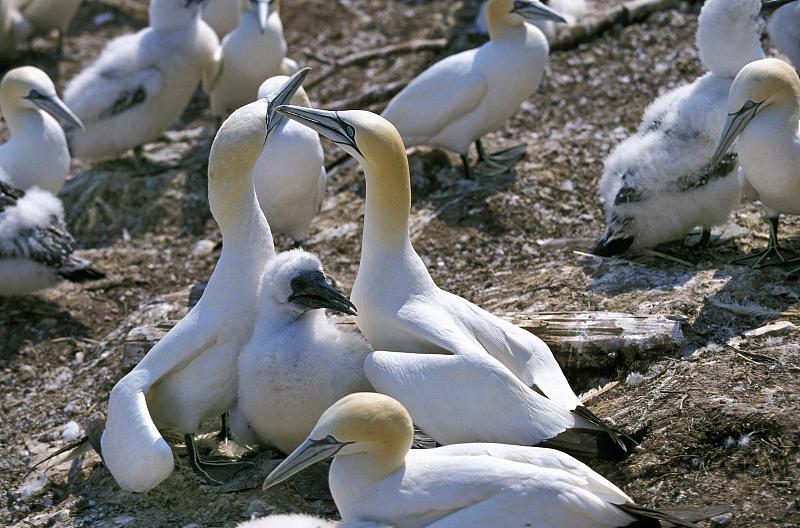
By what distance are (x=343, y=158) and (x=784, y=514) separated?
460 cm

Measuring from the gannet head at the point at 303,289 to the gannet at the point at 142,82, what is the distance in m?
3.85

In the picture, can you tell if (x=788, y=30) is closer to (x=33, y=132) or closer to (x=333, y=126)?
(x=333, y=126)

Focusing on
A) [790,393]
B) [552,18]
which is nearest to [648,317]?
[790,393]

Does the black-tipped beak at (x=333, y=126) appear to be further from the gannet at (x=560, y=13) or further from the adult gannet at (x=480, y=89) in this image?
the gannet at (x=560, y=13)

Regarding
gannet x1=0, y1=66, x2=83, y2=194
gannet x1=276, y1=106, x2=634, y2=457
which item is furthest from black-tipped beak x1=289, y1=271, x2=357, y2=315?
gannet x1=0, y1=66, x2=83, y2=194

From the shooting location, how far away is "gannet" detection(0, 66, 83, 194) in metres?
7.17

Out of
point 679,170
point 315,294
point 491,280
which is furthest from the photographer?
point 491,280

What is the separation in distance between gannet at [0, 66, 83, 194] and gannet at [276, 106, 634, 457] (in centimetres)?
301

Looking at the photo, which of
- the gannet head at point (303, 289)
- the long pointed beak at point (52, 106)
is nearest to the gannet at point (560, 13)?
the long pointed beak at point (52, 106)

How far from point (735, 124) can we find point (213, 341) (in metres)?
2.58

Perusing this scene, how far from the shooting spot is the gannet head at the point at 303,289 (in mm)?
4578

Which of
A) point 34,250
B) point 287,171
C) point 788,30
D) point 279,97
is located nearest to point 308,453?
point 279,97

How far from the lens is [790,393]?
4383 mm

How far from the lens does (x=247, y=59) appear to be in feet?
27.0
